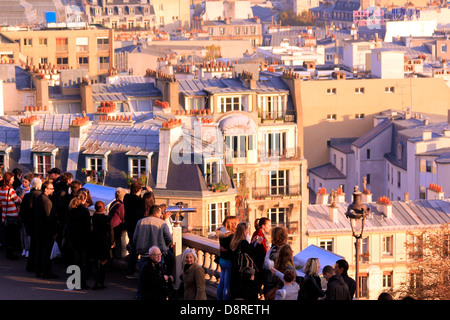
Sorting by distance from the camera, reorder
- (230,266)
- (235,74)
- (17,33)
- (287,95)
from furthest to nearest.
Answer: (17,33) < (235,74) < (287,95) < (230,266)

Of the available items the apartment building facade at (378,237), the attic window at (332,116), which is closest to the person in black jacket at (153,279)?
the apartment building facade at (378,237)

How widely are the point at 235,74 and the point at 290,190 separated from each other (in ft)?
40.9

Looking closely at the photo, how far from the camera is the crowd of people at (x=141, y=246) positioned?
18344 millimetres

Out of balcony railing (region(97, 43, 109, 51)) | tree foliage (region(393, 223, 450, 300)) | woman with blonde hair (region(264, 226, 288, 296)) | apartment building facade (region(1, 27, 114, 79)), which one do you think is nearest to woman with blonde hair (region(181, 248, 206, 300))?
woman with blonde hair (region(264, 226, 288, 296))

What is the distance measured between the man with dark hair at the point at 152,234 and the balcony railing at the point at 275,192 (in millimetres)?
36005

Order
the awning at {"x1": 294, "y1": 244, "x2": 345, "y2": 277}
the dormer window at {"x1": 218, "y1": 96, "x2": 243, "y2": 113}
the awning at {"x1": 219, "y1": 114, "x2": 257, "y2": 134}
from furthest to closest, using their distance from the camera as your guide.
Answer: the dormer window at {"x1": 218, "y1": 96, "x2": 243, "y2": 113} → the awning at {"x1": 219, "y1": 114, "x2": 257, "y2": 134} → the awning at {"x1": 294, "y1": 244, "x2": 345, "y2": 277}

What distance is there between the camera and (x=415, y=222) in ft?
183

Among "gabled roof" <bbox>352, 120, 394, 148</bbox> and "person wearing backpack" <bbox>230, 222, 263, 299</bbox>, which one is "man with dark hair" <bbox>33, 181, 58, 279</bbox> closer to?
"person wearing backpack" <bbox>230, 222, 263, 299</bbox>

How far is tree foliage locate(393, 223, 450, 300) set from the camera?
37225mm

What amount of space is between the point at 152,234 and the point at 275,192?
36.8 meters

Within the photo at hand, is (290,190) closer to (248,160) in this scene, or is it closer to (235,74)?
(248,160)

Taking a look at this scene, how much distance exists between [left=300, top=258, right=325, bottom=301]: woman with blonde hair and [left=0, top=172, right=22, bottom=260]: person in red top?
6928 mm

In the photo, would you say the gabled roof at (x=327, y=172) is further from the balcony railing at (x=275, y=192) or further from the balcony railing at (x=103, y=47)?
the balcony railing at (x=103, y=47)
